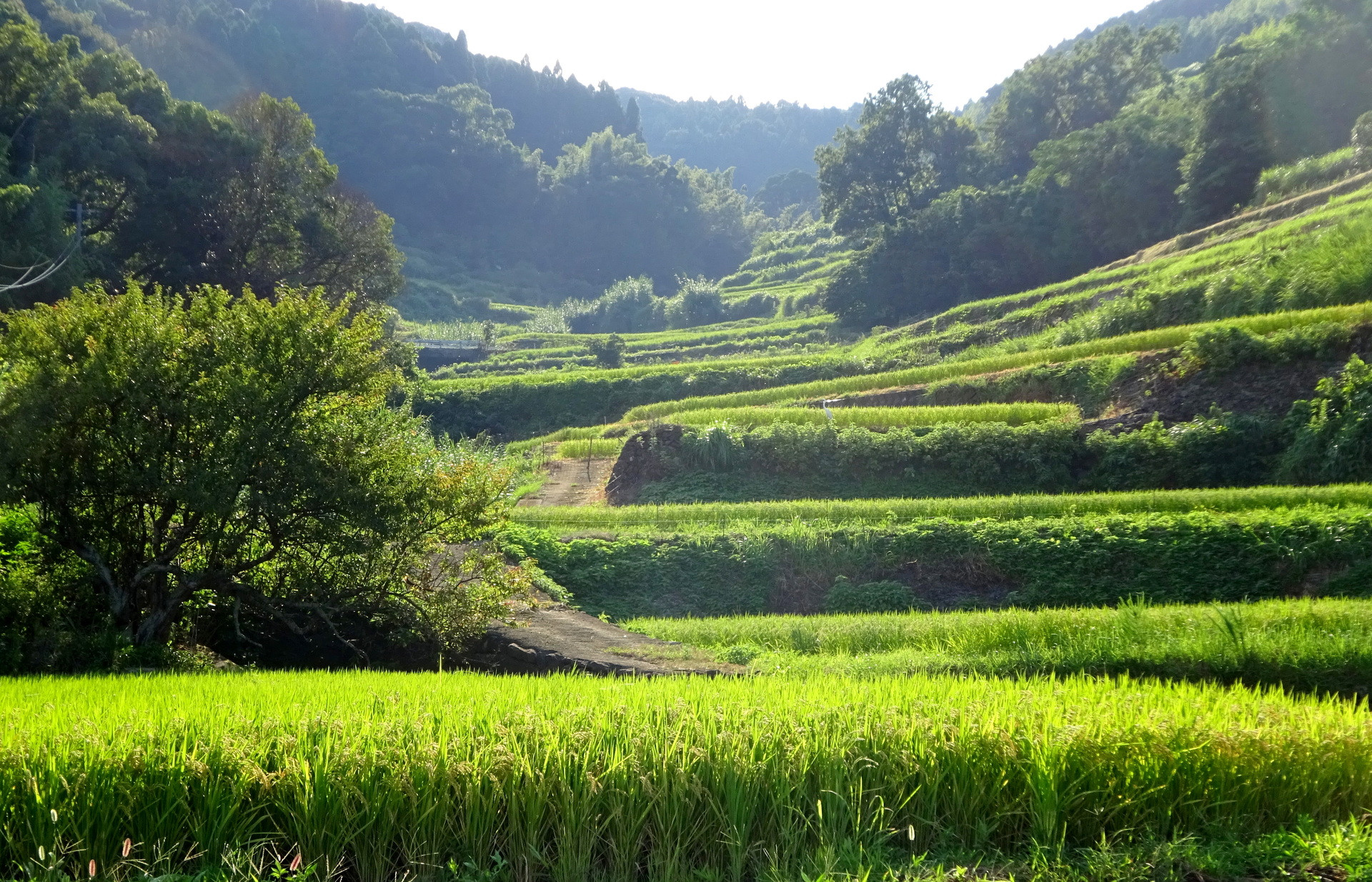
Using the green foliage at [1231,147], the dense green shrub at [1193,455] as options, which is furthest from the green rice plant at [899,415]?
the green foliage at [1231,147]

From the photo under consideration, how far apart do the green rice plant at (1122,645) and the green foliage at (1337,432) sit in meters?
7.57

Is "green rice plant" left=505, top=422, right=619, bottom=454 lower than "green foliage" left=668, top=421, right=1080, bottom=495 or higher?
Answer: higher

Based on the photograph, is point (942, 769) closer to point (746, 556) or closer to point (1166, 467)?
point (746, 556)

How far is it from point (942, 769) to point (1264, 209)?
37.6m

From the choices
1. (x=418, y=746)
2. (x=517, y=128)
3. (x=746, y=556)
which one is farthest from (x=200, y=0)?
(x=418, y=746)

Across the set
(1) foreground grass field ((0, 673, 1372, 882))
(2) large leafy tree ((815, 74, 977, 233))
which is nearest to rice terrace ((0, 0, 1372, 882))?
(1) foreground grass field ((0, 673, 1372, 882))

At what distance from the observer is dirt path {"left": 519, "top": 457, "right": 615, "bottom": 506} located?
23172 mm

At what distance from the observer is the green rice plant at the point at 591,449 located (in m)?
28.0

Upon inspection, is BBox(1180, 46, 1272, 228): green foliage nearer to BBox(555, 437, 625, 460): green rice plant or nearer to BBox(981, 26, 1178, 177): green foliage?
BBox(981, 26, 1178, 177): green foliage

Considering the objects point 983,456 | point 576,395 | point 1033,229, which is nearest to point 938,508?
point 983,456

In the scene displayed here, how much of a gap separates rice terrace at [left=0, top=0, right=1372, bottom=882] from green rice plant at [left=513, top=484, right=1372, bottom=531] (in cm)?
12

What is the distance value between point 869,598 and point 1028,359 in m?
13.9

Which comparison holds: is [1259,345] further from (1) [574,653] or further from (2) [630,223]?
(2) [630,223]

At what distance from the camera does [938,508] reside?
16391 mm
